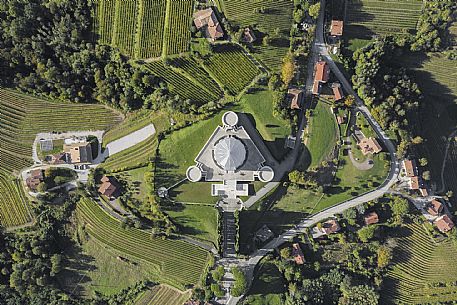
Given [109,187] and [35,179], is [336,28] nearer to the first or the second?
[109,187]

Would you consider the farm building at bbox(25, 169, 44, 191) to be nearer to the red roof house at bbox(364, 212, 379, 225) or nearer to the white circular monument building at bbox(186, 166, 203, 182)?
the white circular monument building at bbox(186, 166, 203, 182)

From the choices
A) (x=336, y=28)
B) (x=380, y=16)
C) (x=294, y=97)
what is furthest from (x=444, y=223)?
(x=336, y=28)

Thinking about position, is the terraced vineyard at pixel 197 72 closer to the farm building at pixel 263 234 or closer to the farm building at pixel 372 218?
the farm building at pixel 263 234

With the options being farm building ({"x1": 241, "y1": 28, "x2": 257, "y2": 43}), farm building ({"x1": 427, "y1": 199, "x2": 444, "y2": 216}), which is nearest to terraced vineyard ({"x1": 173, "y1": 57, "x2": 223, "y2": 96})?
farm building ({"x1": 241, "y1": 28, "x2": 257, "y2": 43})

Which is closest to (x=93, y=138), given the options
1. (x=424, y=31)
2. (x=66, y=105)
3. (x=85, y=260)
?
(x=66, y=105)

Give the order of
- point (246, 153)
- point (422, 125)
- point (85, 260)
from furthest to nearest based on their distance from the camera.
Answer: point (422, 125), point (85, 260), point (246, 153)

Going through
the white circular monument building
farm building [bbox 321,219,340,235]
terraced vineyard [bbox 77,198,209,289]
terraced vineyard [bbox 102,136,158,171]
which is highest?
terraced vineyard [bbox 102,136,158,171]

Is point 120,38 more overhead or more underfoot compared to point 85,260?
more overhead

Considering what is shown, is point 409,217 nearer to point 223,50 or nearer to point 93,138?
point 223,50

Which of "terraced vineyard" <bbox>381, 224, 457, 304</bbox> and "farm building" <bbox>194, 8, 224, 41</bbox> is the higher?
"farm building" <bbox>194, 8, 224, 41</bbox>
